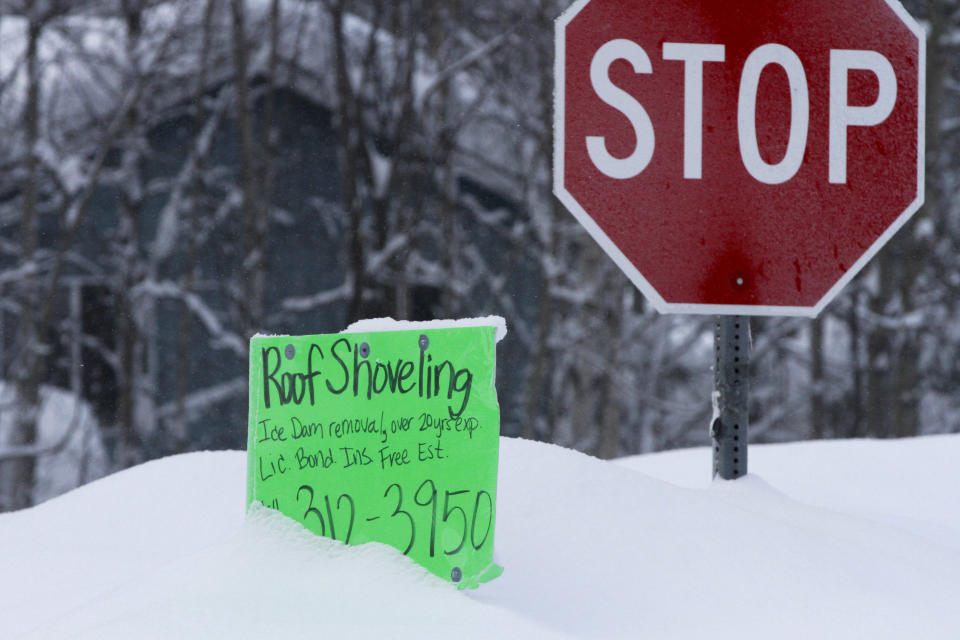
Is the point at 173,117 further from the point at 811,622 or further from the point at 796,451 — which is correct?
the point at 811,622

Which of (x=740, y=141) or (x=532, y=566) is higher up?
(x=740, y=141)

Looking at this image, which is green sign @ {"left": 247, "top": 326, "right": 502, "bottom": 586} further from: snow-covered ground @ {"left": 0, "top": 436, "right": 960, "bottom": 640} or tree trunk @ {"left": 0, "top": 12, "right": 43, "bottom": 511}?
tree trunk @ {"left": 0, "top": 12, "right": 43, "bottom": 511}

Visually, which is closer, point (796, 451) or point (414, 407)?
point (414, 407)

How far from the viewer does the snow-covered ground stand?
67.4 inches

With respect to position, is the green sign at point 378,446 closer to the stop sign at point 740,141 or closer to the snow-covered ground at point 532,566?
the snow-covered ground at point 532,566

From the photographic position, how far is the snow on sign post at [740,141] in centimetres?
220

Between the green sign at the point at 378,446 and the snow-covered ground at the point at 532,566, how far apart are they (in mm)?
48

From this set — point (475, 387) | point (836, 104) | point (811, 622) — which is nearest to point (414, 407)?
point (475, 387)

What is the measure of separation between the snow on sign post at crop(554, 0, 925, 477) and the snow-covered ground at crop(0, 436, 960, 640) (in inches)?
17.9

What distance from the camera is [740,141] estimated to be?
2.23m

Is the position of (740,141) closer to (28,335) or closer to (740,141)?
(740,141)

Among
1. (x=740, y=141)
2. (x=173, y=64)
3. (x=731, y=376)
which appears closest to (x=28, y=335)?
(x=173, y=64)

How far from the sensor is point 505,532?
86.4 inches

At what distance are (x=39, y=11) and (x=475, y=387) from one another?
8841 mm
